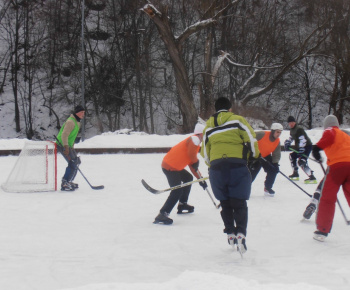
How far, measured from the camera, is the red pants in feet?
15.9

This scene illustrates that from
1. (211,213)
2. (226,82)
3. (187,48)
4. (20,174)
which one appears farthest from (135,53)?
(211,213)

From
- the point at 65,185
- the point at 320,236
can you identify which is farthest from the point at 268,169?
the point at 65,185

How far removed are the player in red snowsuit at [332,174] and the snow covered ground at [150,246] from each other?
251 mm

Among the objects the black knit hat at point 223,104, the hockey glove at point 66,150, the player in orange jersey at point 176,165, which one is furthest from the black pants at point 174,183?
the hockey glove at point 66,150

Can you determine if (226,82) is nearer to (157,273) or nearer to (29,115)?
(29,115)

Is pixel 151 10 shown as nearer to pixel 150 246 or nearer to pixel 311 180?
pixel 311 180

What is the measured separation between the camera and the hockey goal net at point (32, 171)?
855 centimetres

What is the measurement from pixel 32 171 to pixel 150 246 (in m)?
4.39

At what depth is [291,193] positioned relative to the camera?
8320 mm

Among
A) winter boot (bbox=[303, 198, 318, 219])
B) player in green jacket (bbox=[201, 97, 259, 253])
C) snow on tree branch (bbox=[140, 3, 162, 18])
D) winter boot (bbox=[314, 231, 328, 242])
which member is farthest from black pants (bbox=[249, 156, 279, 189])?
snow on tree branch (bbox=[140, 3, 162, 18])

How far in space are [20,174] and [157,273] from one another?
5276 mm

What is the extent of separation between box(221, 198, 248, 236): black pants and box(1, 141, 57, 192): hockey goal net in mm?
4529

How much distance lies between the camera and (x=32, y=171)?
345 inches

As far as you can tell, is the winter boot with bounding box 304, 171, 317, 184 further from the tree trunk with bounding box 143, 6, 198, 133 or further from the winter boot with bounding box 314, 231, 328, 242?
the tree trunk with bounding box 143, 6, 198, 133
